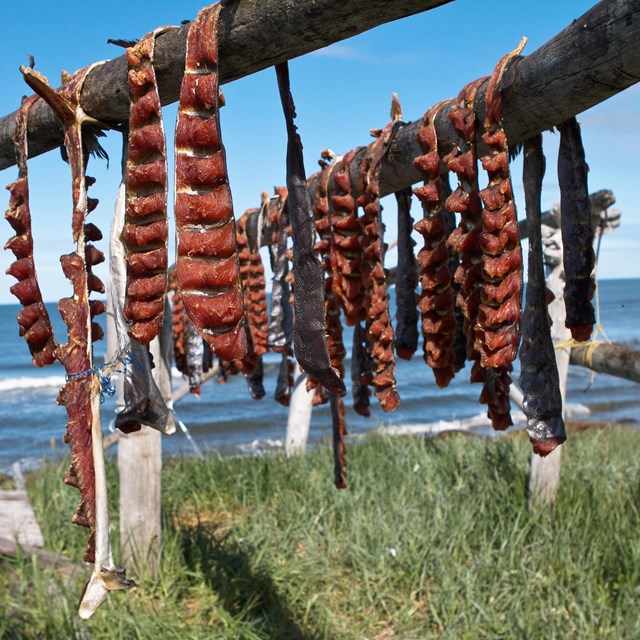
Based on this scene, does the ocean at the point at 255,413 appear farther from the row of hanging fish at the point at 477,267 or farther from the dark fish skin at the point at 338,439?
the row of hanging fish at the point at 477,267

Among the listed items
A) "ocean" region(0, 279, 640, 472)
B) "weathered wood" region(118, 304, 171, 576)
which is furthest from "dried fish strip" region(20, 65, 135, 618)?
"ocean" region(0, 279, 640, 472)

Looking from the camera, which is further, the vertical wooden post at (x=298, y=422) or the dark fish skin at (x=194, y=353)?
the vertical wooden post at (x=298, y=422)

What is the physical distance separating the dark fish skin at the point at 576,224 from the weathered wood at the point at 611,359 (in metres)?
3.46

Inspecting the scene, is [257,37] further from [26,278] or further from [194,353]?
[194,353]

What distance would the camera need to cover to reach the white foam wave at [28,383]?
3027 centimetres

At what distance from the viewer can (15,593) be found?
5395 mm

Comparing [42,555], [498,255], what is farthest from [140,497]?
[498,255]

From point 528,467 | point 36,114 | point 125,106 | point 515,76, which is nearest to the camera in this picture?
point 515,76

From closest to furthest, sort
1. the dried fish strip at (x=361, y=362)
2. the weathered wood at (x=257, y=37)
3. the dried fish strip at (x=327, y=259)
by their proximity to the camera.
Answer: the weathered wood at (x=257, y=37), the dried fish strip at (x=327, y=259), the dried fish strip at (x=361, y=362)

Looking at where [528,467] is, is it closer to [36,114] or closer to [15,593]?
[15,593]

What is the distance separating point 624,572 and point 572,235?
13.2 feet

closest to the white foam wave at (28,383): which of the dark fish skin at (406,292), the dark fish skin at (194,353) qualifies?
the dark fish skin at (194,353)

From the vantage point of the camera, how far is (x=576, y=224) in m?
2.04

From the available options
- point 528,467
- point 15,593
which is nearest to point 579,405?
point 528,467
